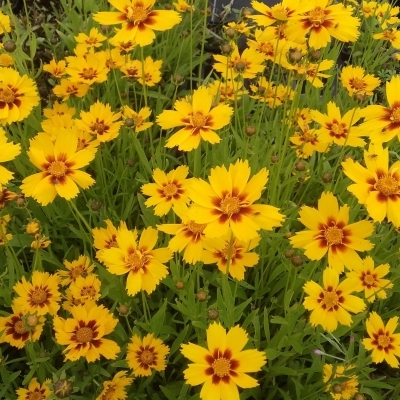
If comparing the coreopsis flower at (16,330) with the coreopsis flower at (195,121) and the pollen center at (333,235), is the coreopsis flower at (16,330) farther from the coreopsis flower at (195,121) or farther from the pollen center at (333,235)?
the pollen center at (333,235)

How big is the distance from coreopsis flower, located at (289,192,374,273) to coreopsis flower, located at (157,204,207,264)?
173 mm

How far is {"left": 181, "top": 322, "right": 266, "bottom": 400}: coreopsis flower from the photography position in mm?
813

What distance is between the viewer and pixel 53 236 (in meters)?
1.44

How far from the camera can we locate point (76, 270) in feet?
4.07

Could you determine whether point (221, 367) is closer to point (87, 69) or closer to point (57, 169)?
point (57, 169)

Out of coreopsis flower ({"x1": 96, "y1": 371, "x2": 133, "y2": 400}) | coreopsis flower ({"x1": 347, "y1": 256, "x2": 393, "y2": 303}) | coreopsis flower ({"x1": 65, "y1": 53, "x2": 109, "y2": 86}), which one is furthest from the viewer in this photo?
coreopsis flower ({"x1": 65, "y1": 53, "x2": 109, "y2": 86})

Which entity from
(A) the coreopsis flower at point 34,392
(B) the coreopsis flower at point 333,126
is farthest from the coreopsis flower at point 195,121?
(A) the coreopsis flower at point 34,392

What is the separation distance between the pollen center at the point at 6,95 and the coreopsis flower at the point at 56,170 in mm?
193

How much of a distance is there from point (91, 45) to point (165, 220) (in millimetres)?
751

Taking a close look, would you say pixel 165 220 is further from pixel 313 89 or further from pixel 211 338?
pixel 313 89

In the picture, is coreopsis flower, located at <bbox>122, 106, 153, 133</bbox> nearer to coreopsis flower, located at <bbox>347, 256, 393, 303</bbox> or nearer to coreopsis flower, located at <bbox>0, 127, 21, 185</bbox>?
coreopsis flower, located at <bbox>0, 127, 21, 185</bbox>

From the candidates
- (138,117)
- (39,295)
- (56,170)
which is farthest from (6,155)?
(138,117)

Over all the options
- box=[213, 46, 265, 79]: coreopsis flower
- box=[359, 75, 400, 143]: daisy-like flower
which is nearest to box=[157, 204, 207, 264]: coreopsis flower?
box=[359, 75, 400, 143]: daisy-like flower

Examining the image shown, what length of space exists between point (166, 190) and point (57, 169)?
0.29 m
